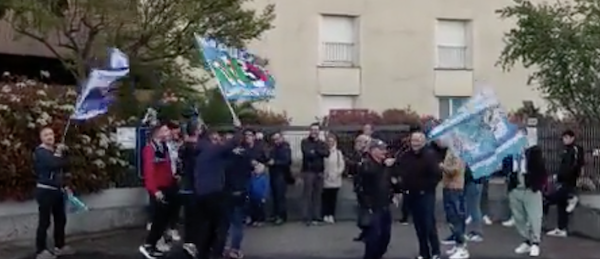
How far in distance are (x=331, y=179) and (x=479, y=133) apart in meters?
5.79

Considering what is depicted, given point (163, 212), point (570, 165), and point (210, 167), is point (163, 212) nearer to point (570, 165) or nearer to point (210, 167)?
point (210, 167)

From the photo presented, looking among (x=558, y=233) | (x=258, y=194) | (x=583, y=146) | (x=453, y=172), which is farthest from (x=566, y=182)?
(x=258, y=194)

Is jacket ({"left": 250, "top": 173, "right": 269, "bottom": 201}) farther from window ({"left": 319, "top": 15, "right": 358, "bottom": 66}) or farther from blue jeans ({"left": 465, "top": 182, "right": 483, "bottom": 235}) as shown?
window ({"left": 319, "top": 15, "right": 358, "bottom": 66})

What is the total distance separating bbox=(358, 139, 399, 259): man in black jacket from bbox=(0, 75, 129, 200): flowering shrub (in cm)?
508

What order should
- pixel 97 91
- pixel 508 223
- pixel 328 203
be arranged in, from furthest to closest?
1. pixel 328 203
2. pixel 508 223
3. pixel 97 91

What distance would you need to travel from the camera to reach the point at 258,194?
19469 mm

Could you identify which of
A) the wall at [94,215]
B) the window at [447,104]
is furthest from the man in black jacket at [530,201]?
the window at [447,104]

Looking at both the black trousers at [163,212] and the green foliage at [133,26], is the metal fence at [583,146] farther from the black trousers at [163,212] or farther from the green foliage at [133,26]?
the black trousers at [163,212]

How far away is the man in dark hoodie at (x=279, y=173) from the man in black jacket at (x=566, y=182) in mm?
4675

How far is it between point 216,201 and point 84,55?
7.99 metres

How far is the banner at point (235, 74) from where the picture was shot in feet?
47.6

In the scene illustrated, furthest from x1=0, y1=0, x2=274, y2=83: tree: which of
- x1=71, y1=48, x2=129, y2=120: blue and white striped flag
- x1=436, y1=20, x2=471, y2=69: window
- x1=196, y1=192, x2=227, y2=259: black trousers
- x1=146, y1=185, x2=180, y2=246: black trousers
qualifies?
x1=436, y1=20, x2=471, y2=69: window

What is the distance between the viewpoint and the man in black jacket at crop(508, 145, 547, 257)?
50.0 ft

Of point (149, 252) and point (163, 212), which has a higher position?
point (163, 212)
